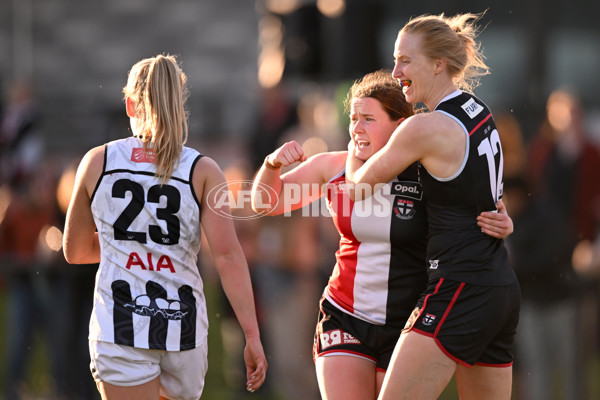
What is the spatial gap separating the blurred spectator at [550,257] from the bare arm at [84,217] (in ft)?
11.4

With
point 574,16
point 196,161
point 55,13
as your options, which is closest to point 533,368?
point 196,161

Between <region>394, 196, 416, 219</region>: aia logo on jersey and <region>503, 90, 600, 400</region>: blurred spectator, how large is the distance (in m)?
2.64

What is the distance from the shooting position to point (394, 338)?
3.90 meters

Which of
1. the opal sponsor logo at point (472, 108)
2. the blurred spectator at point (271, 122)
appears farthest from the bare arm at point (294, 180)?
the blurred spectator at point (271, 122)

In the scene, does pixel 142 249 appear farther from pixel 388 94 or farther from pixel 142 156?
pixel 388 94

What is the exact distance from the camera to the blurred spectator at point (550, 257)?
653 centimetres

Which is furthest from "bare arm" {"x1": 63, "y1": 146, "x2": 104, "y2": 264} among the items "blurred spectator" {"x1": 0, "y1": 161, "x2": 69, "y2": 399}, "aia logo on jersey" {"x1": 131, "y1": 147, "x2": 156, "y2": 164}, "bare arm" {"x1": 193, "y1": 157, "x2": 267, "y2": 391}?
"blurred spectator" {"x1": 0, "y1": 161, "x2": 69, "y2": 399}

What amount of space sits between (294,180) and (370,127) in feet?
1.61

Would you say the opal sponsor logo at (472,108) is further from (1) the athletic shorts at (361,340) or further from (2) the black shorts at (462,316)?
(1) the athletic shorts at (361,340)

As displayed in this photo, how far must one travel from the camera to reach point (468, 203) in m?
3.60

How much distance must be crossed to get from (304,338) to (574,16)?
31.3ft

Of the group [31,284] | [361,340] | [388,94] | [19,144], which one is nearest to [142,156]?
[388,94]

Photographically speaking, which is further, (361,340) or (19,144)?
(19,144)

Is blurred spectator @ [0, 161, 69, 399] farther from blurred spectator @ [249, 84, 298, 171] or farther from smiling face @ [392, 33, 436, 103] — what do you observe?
smiling face @ [392, 33, 436, 103]
